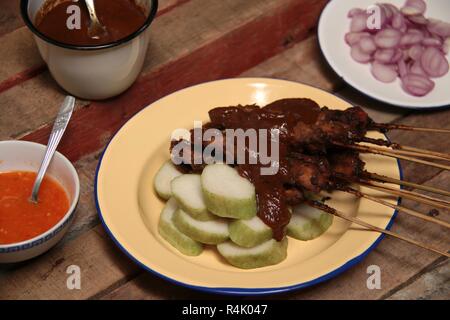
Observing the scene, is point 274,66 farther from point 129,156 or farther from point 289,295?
point 289,295

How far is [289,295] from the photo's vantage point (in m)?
2.57

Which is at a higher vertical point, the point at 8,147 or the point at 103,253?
the point at 8,147

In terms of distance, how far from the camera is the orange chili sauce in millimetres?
2535

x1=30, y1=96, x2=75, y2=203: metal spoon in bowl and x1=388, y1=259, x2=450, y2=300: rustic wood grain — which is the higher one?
x1=30, y1=96, x2=75, y2=203: metal spoon in bowl

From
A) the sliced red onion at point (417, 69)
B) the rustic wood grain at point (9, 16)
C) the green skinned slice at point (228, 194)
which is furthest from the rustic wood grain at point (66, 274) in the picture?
the sliced red onion at point (417, 69)

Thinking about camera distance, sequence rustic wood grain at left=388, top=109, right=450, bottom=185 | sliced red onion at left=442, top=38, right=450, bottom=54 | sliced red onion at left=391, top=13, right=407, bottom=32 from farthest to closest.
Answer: sliced red onion at left=442, top=38, right=450, bottom=54, sliced red onion at left=391, top=13, right=407, bottom=32, rustic wood grain at left=388, top=109, right=450, bottom=185

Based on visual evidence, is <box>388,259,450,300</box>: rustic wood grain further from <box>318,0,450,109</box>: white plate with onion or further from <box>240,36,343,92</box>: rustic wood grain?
<box>240,36,343,92</box>: rustic wood grain

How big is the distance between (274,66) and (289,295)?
4.28 feet

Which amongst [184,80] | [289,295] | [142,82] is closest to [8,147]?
[142,82]

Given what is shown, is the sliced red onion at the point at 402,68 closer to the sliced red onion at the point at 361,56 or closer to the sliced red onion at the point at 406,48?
the sliced red onion at the point at 406,48

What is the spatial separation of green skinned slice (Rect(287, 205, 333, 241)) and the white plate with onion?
795mm

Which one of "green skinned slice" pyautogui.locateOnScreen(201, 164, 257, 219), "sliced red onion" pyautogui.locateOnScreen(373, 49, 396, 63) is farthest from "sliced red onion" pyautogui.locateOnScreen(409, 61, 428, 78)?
"green skinned slice" pyautogui.locateOnScreen(201, 164, 257, 219)

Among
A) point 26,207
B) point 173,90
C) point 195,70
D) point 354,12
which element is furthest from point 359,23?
point 26,207

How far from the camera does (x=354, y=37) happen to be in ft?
11.3
